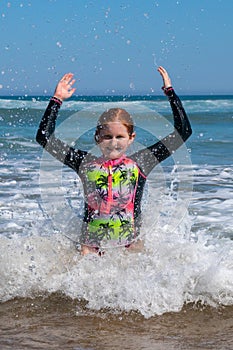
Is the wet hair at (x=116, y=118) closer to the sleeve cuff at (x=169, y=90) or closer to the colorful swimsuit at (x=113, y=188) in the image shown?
the colorful swimsuit at (x=113, y=188)

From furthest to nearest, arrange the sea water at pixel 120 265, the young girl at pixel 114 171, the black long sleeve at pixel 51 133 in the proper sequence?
the young girl at pixel 114 171
the black long sleeve at pixel 51 133
the sea water at pixel 120 265

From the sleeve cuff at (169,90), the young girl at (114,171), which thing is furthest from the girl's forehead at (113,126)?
the sleeve cuff at (169,90)

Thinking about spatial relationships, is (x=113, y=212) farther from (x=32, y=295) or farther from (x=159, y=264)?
(x=32, y=295)

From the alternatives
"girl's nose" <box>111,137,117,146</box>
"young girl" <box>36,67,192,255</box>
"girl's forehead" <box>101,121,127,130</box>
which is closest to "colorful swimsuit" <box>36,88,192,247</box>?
"young girl" <box>36,67,192,255</box>

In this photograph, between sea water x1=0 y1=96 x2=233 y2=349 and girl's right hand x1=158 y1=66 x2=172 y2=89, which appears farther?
girl's right hand x1=158 y1=66 x2=172 y2=89

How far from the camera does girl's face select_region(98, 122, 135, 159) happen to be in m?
4.08

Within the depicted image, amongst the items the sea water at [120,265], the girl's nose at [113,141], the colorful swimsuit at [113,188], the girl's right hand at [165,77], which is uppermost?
the girl's right hand at [165,77]

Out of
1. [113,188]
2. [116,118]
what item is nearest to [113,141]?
[116,118]

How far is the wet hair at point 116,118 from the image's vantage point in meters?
4.10

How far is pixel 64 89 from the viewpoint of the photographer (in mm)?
4035

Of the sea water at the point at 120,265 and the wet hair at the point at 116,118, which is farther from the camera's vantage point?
the wet hair at the point at 116,118

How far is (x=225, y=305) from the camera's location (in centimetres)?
367

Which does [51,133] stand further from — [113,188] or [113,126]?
[113,188]

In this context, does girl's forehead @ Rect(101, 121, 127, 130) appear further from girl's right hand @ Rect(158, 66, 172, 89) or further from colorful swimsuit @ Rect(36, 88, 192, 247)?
girl's right hand @ Rect(158, 66, 172, 89)
